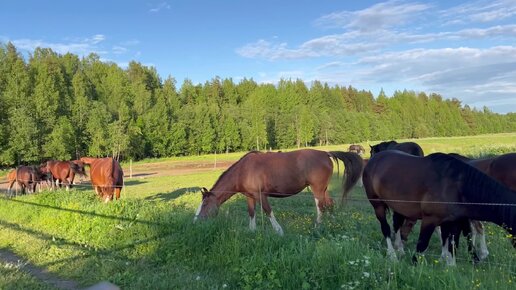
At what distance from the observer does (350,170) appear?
8.85 m

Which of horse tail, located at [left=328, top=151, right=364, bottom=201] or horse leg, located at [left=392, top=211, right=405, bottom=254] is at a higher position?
horse tail, located at [left=328, top=151, right=364, bottom=201]

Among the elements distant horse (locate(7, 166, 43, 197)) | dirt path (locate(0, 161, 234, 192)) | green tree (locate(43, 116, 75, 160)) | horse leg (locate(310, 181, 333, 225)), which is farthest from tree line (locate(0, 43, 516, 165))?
horse leg (locate(310, 181, 333, 225))

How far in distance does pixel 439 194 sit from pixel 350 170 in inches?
127

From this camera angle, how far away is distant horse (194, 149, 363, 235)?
884 cm

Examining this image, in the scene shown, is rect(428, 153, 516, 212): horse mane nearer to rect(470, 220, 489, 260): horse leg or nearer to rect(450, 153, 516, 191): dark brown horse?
rect(470, 220, 489, 260): horse leg

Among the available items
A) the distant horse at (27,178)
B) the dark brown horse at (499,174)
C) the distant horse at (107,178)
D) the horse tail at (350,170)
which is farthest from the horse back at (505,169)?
the distant horse at (27,178)

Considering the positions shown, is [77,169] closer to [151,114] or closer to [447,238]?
[447,238]

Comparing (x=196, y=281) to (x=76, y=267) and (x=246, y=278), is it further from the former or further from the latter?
(x=76, y=267)

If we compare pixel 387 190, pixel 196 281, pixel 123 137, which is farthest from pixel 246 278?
pixel 123 137

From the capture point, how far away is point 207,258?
6043 millimetres

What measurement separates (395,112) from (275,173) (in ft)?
355

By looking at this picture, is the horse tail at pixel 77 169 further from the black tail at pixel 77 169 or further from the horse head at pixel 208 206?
the horse head at pixel 208 206

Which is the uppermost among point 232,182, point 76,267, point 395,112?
point 395,112

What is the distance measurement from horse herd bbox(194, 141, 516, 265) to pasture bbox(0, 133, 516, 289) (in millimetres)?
441
